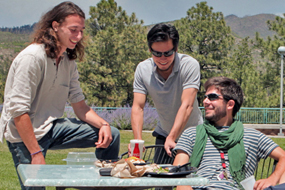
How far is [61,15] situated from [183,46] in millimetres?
23627

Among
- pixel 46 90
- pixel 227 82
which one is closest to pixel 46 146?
pixel 46 90

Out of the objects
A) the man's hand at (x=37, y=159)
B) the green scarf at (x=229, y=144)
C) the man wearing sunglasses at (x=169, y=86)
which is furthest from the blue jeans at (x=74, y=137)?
the green scarf at (x=229, y=144)

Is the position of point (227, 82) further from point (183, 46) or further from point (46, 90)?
point (183, 46)

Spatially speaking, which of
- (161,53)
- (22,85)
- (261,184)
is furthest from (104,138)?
(261,184)

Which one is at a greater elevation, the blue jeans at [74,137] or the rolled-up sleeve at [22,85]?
the rolled-up sleeve at [22,85]

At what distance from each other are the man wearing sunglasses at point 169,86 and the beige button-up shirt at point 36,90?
68 centimetres

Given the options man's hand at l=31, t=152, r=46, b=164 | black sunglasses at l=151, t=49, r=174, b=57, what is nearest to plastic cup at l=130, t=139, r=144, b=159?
man's hand at l=31, t=152, r=46, b=164

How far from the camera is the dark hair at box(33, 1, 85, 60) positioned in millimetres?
2838

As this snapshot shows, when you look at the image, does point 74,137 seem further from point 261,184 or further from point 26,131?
point 261,184

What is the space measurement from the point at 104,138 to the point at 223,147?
3.19 ft

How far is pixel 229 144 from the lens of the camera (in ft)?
9.37

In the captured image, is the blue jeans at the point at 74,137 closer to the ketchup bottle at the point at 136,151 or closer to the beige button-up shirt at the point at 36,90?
the beige button-up shirt at the point at 36,90

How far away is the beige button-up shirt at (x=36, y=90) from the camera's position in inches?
104

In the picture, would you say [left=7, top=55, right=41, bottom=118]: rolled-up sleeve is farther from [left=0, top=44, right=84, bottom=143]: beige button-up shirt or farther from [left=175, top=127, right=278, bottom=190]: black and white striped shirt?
[left=175, top=127, right=278, bottom=190]: black and white striped shirt
